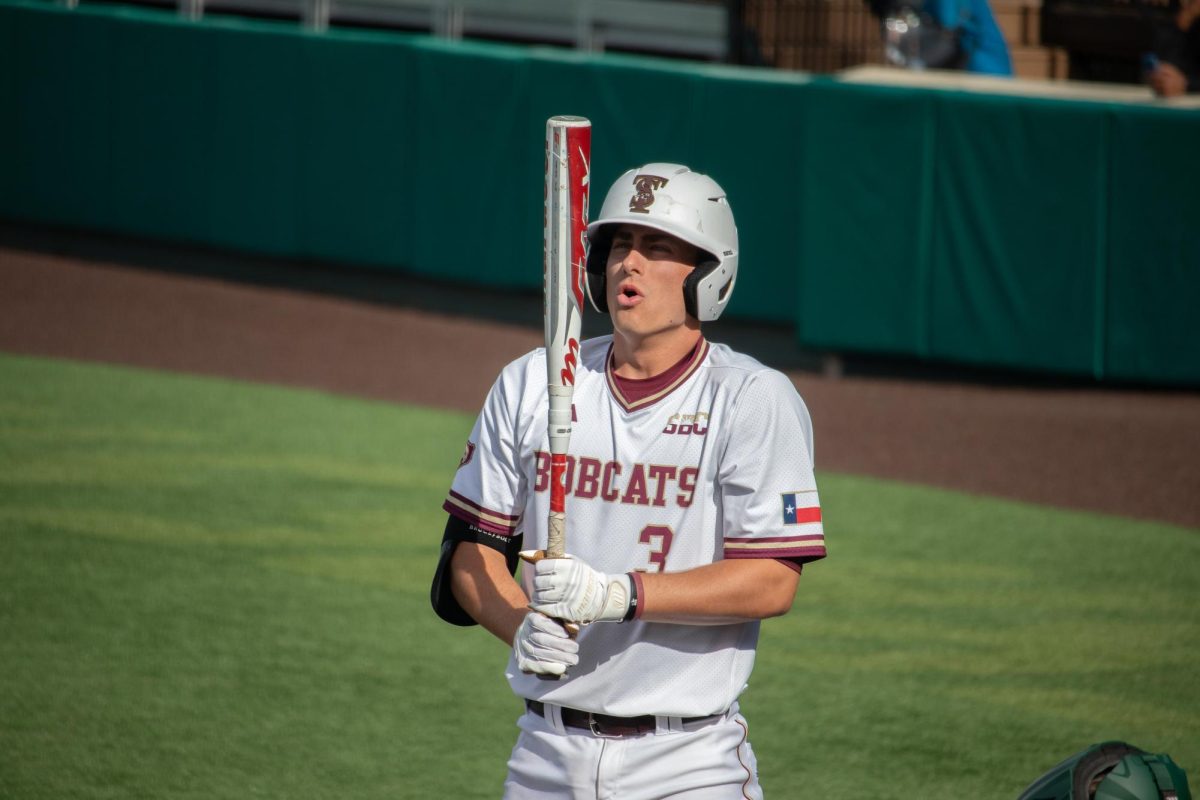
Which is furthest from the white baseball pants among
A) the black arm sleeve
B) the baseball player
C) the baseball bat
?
the baseball bat

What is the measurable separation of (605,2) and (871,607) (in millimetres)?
10761

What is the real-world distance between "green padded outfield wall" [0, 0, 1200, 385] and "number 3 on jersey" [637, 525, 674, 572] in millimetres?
7966

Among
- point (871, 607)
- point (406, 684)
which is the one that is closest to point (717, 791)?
point (406, 684)

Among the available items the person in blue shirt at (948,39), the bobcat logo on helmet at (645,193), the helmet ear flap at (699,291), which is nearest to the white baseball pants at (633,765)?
the helmet ear flap at (699,291)

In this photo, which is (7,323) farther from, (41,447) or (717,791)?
(717,791)

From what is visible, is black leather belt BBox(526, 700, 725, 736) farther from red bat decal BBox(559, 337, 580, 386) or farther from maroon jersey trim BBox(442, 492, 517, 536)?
red bat decal BBox(559, 337, 580, 386)

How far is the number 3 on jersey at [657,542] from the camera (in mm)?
3391

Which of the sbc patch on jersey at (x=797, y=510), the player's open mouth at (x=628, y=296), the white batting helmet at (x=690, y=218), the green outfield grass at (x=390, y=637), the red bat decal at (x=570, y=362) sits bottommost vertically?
the green outfield grass at (x=390, y=637)

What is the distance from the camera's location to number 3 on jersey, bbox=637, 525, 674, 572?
3.39 m

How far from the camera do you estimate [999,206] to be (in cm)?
1094

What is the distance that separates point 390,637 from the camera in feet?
22.1

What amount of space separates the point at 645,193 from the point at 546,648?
0.95m

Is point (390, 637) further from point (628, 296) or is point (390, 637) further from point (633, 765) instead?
point (628, 296)

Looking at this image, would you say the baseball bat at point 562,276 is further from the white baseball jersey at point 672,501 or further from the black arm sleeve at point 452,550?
the black arm sleeve at point 452,550
